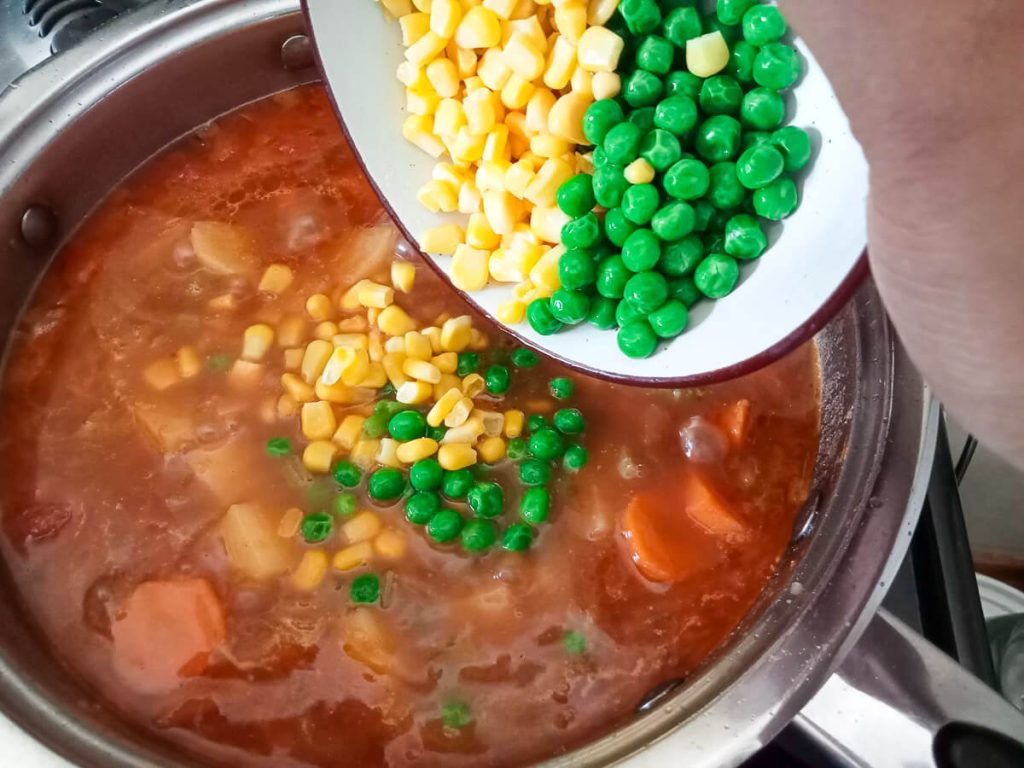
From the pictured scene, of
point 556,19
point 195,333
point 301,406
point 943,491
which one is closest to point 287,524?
point 301,406

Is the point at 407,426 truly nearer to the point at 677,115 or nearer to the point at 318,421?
the point at 318,421

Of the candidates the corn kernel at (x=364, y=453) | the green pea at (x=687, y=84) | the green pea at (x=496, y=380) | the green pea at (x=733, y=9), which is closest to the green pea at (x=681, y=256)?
the green pea at (x=687, y=84)

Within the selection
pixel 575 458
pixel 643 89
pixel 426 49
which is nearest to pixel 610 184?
pixel 643 89

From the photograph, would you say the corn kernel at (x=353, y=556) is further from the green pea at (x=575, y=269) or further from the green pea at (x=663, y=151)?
the green pea at (x=663, y=151)

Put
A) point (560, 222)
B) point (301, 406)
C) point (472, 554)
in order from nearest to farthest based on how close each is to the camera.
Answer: point (560, 222)
point (472, 554)
point (301, 406)

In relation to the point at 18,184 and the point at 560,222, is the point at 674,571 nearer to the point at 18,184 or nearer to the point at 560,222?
the point at 560,222

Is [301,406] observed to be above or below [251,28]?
below
